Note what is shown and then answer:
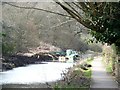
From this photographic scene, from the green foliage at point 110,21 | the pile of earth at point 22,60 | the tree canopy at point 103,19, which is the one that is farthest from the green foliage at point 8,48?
the green foliage at point 110,21

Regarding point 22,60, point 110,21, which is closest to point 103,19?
point 110,21

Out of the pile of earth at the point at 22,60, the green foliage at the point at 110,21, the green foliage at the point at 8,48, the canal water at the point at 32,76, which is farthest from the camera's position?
the pile of earth at the point at 22,60

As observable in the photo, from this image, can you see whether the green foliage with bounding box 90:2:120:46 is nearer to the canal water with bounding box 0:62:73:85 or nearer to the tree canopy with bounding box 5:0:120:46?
the tree canopy with bounding box 5:0:120:46

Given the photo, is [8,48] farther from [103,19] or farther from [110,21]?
[110,21]

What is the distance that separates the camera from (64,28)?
58.9 feet

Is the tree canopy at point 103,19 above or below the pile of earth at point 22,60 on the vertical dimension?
above

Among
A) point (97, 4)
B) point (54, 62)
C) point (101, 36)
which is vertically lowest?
point (54, 62)

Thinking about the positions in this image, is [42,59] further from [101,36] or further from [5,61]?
[101,36]

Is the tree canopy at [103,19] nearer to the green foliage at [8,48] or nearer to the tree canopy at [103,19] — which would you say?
the tree canopy at [103,19]

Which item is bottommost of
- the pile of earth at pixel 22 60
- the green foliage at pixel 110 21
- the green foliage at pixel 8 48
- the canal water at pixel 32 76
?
the canal water at pixel 32 76

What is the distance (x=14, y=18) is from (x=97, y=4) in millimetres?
9462

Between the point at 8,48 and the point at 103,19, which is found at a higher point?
the point at 103,19

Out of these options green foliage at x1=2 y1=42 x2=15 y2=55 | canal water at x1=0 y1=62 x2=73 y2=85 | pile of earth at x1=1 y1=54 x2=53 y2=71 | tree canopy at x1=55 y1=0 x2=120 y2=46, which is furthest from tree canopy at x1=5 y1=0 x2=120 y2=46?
pile of earth at x1=1 y1=54 x2=53 y2=71

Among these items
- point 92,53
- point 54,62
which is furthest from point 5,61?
point 92,53
